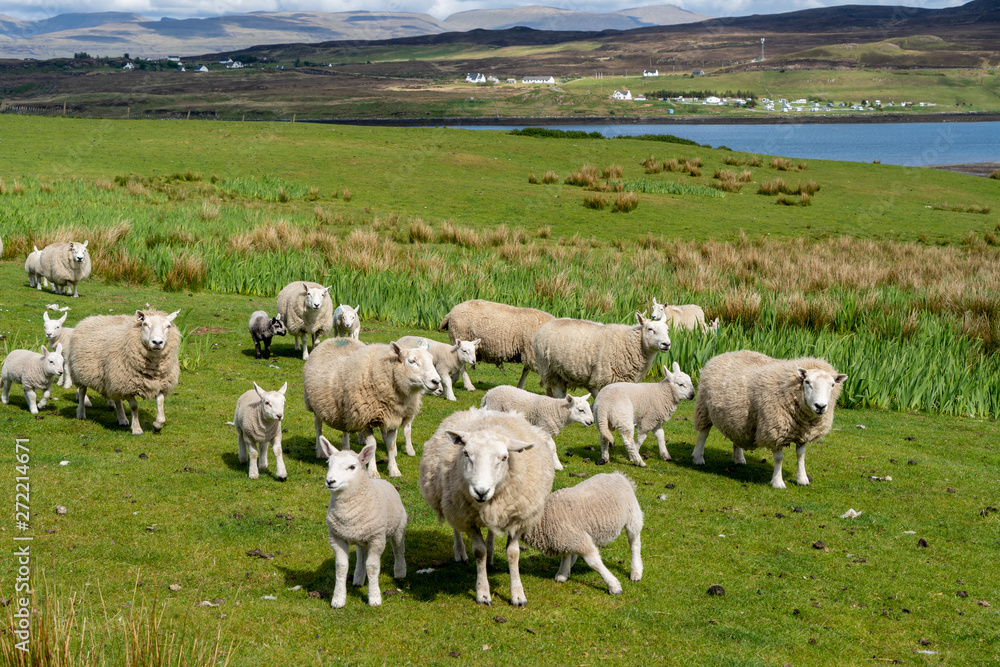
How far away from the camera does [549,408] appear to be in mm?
9234

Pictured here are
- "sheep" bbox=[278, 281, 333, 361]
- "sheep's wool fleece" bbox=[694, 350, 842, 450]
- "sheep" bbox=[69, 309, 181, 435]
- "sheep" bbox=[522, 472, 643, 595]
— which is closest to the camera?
"sheep" bbox=[522, 472, 643, 595]

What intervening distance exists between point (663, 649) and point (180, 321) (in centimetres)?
1149

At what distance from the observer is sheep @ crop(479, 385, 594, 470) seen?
9094 mm

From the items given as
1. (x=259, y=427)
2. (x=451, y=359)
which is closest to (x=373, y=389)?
(x=259, y=427)

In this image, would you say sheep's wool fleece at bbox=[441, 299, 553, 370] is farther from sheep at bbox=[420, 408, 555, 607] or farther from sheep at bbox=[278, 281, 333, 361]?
sheep at bbox=[420, 408, 555, 607]

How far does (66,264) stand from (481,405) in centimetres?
1082

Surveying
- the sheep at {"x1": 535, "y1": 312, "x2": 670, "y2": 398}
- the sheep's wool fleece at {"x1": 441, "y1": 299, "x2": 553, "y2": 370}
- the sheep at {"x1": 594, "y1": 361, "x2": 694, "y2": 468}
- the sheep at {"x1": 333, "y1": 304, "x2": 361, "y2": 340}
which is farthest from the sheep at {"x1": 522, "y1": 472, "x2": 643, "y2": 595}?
the sheep at {"x1": 333, "y1": 304, "x2": 361, "y2": 340}

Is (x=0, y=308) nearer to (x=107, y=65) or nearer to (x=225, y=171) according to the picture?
(x=225, y=171)

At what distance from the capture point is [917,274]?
2033cm

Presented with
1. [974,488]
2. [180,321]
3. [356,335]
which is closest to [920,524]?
[974,488]

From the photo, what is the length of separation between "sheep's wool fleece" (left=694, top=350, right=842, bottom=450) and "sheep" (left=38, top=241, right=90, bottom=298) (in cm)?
1261

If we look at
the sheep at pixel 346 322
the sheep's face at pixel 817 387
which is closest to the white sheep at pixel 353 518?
the sheep's face at pixel 817 387

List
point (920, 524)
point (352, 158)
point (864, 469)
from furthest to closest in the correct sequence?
point (352, 158) < point (864, 469) < point (920, 524)

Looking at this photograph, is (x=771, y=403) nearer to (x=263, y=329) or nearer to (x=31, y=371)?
(x=263, y=329)
